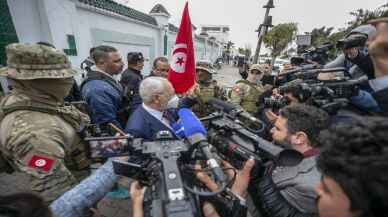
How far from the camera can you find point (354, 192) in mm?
708

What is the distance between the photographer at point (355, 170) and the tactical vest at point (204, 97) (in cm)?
231

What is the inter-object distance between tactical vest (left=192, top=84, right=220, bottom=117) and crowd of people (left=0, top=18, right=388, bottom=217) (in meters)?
1.00

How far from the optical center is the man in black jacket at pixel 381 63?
176 centimetres

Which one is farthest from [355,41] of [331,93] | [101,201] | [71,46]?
[71,46]

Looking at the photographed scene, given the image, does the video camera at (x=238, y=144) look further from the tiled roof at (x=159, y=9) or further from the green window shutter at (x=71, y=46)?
the tiled roof at (x=159, y=9)

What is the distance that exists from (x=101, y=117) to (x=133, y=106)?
2.04ft

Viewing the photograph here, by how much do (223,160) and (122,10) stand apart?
7.61m

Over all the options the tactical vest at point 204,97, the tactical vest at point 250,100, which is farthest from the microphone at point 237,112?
the tactical vest at point 250,100

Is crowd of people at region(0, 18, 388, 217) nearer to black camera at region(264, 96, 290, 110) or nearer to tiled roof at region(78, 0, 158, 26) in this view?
black camera at region(264, 96, 290, 110)

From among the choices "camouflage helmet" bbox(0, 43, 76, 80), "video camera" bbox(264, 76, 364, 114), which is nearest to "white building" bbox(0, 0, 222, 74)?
"camouflage helmet" bbox(0, 43, 76, 80)

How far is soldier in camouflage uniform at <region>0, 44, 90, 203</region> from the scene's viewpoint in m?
1.13

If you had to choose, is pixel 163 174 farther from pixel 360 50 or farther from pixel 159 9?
pixel 159 9

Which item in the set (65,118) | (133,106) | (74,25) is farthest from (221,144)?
(74,25)

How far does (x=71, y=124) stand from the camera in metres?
1.47
